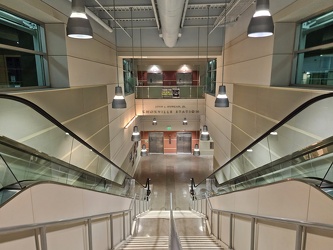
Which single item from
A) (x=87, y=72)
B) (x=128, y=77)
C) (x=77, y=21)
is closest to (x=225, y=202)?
(x=77, y=21)

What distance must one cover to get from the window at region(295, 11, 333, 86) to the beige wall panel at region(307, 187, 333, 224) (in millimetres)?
3182

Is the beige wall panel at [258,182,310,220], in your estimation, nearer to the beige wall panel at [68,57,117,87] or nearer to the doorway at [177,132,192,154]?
the beige wall panel at [68,57,117,87]

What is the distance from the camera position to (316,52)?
456cm

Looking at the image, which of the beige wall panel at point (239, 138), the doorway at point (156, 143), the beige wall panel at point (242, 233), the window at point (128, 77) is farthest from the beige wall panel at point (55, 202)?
the doorway at point (156, 143)

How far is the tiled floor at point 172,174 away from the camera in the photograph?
Result: 36.8 feet

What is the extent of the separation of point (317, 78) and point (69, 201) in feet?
15.9

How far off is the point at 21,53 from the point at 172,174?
10940 mm

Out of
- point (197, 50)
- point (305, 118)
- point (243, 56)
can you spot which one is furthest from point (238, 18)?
→ point (305, 118)

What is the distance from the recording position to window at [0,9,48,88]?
4184 mm

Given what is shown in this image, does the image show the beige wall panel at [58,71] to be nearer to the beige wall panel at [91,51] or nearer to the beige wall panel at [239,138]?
the beige wall panel at [91,51]

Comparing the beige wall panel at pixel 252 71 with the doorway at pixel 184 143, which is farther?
the doorway at pixel 184 143

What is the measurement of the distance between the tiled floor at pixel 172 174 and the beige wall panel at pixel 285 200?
8289 mm

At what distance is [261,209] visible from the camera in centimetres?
275

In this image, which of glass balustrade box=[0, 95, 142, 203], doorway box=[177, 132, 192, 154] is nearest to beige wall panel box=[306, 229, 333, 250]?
glass balustrade box=[0, 95, 142, 203]
